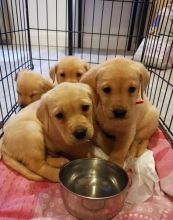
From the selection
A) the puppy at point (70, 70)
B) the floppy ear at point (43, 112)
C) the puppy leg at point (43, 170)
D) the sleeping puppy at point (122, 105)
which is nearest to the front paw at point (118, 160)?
the sleeping puppy at point (122, 105)

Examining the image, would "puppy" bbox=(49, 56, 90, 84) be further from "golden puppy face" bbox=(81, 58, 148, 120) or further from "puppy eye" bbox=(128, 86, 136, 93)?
"puppy eye" bbox=(128, 86, 136, 93)

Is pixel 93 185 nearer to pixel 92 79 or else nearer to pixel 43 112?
pixel 43 112

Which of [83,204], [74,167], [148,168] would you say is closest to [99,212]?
[83,204]

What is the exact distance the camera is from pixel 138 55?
3742 mm

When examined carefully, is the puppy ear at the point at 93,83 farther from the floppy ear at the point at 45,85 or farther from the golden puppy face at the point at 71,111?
the floppy ear at the point at 45,85

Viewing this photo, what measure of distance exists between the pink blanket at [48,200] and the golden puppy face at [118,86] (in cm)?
45

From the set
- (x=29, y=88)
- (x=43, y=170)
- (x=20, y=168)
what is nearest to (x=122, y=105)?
(x=43, y=170)

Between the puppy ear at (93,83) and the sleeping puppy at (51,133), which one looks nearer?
the sleeping puppy at (51,133)

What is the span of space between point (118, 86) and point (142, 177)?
54 cm

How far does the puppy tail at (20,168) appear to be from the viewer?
4.46 feet

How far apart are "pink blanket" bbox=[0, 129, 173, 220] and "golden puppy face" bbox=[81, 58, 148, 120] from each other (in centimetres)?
45

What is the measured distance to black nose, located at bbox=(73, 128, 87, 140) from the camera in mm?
1163

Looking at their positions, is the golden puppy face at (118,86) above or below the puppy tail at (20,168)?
above

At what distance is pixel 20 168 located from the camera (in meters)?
1.38
